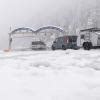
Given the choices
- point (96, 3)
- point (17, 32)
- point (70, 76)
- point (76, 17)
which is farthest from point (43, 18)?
point (70, 76)

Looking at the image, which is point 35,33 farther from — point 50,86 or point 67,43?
point 50,86

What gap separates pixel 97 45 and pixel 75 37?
11.4 ft

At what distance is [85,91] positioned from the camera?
6727mm

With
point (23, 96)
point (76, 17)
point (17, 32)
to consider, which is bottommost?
point (23, 96)

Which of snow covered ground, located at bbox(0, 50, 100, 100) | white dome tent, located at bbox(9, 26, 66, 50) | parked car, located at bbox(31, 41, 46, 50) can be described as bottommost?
snow covered ground, located at bbox(0, 50, 100, 100)

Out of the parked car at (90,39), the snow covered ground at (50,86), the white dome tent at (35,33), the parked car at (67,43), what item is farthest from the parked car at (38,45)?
the snow covered ground at (50,86)

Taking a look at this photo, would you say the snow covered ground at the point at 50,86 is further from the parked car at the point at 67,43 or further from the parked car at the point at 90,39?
the parked car at the point at 67,43

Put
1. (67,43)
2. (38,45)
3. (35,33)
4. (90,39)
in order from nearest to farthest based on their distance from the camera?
(90,39), (67,43), (38,45), (35,33)

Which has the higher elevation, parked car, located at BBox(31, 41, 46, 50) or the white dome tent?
the white dome tent

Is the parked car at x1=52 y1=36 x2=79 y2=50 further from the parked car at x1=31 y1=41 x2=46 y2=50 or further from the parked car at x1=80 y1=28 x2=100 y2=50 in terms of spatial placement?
the parked car at x1=31 y1=41 x2=46 y2=50

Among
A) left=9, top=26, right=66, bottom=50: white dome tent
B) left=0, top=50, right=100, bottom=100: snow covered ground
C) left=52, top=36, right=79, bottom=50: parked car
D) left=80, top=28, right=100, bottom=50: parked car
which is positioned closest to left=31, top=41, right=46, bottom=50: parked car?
left=9, top=26, right=66, bottom=50: white dome tent

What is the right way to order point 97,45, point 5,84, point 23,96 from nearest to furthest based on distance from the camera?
point 23,96 → point 5,84 → point 97,45

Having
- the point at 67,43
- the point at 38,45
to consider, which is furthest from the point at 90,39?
the point at 38,45

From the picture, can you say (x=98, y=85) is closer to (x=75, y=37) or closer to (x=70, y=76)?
(x=70, y=76)
